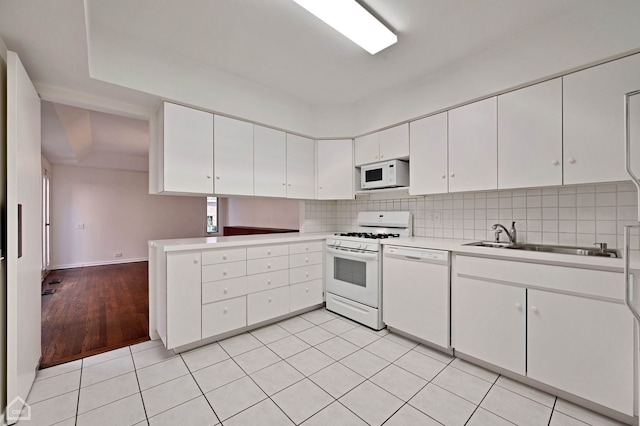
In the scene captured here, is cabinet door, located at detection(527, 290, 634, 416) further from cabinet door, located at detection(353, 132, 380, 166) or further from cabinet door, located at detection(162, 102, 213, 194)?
cabinet door, located at detection(162, 102, 213, 194)

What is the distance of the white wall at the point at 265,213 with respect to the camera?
4680mm

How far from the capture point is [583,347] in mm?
→ 1666

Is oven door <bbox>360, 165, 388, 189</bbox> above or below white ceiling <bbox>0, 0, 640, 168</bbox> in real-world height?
Answer: below

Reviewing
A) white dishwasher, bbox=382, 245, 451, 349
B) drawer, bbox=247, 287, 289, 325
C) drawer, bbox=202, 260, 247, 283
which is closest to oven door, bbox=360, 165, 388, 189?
white dishwasher, bbox=382, 245, 451, 349

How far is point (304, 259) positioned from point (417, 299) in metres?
1.30

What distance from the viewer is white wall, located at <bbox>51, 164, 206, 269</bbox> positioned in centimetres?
598

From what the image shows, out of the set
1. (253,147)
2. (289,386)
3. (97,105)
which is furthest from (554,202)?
(97,105)

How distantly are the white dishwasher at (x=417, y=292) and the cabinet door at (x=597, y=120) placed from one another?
1.07m

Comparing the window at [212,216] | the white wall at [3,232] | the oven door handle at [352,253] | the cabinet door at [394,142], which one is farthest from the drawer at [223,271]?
the window at [212,216]

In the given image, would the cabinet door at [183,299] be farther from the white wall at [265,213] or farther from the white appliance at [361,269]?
the white wall at [265,213]

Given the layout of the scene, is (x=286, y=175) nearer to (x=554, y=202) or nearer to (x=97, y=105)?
(x=97, y=105)

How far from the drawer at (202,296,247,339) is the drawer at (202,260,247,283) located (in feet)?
0.75

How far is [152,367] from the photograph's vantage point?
7.07 feet

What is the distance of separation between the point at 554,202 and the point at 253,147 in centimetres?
280
